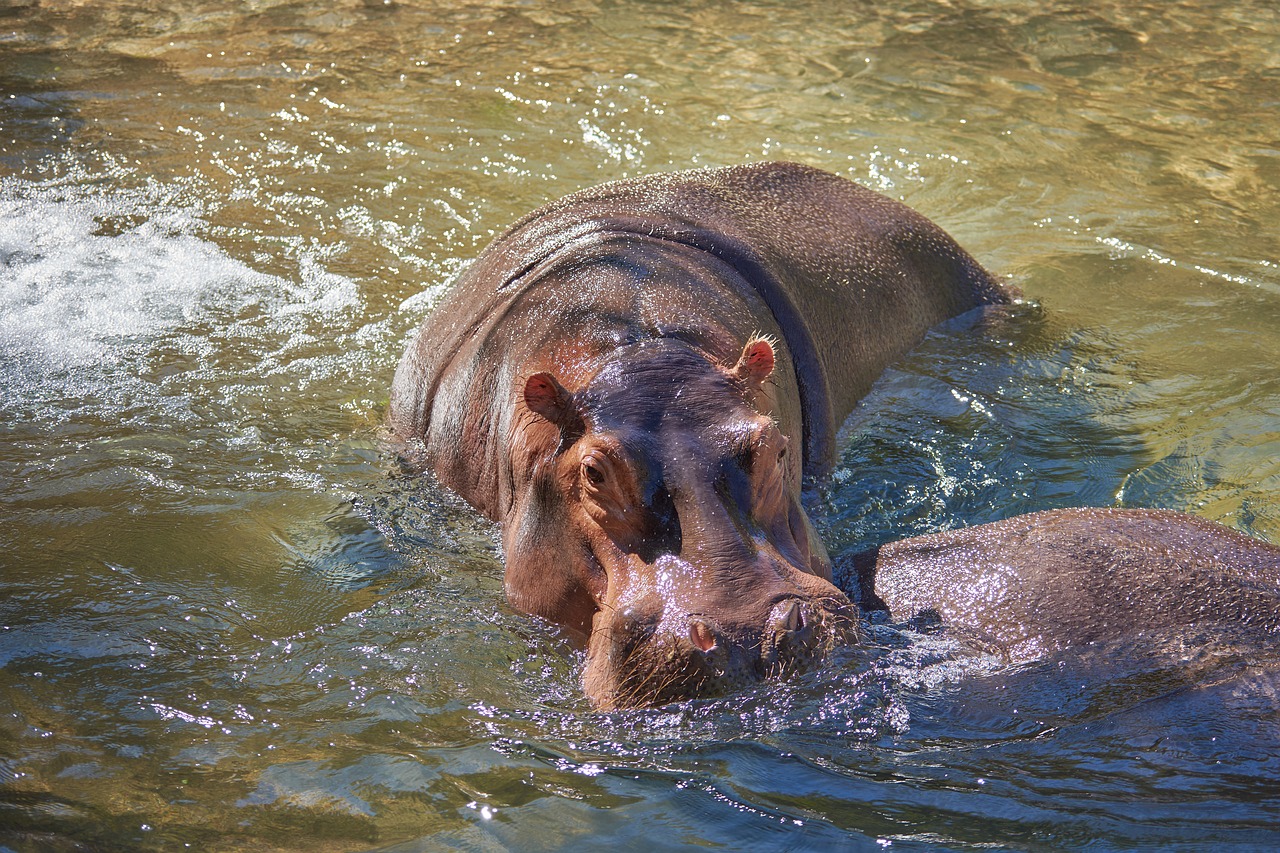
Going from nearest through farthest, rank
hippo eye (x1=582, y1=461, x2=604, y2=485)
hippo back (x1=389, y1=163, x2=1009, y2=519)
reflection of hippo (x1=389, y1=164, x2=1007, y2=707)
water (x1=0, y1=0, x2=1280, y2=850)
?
water (x1=0, y1=0, x2=1280, y2=850)
reflection of hippo (x1=389, y1=164, x2=1007, y2=707)
hippo eye (x1=582, y1=461, x2=604, y2=485)
hippo back (x1=389, y1=163, x2=1009, y2=519)

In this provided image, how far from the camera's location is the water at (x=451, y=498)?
3.13 metres

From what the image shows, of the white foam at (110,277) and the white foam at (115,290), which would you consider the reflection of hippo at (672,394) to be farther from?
the white foam at (110,277)

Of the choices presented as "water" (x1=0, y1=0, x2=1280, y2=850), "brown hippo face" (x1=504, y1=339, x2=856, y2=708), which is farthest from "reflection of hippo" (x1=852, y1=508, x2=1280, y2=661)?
"brown hippo face" (x1=504, y1=339, x2=856, y2=708)

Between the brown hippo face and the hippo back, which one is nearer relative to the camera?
the brown hippo face

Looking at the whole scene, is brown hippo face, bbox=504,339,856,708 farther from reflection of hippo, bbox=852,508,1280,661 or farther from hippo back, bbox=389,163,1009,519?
hippo back, bbox=389,163,1009,519

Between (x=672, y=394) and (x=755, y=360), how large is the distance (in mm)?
334

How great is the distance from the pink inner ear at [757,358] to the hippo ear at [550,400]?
0.55m

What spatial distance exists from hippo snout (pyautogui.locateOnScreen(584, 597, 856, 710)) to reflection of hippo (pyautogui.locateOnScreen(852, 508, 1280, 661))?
14.5 inches

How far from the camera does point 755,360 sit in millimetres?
4055

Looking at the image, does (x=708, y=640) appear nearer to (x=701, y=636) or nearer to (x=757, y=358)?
(x=701, y=636)

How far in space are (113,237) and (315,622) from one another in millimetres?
4105

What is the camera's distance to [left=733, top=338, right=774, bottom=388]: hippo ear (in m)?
4.04

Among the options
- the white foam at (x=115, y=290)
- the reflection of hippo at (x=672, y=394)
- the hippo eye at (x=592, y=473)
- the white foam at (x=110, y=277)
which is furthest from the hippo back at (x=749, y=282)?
the white foam at (x=110, y=277)

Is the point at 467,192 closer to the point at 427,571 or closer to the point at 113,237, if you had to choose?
the point at 113,237
